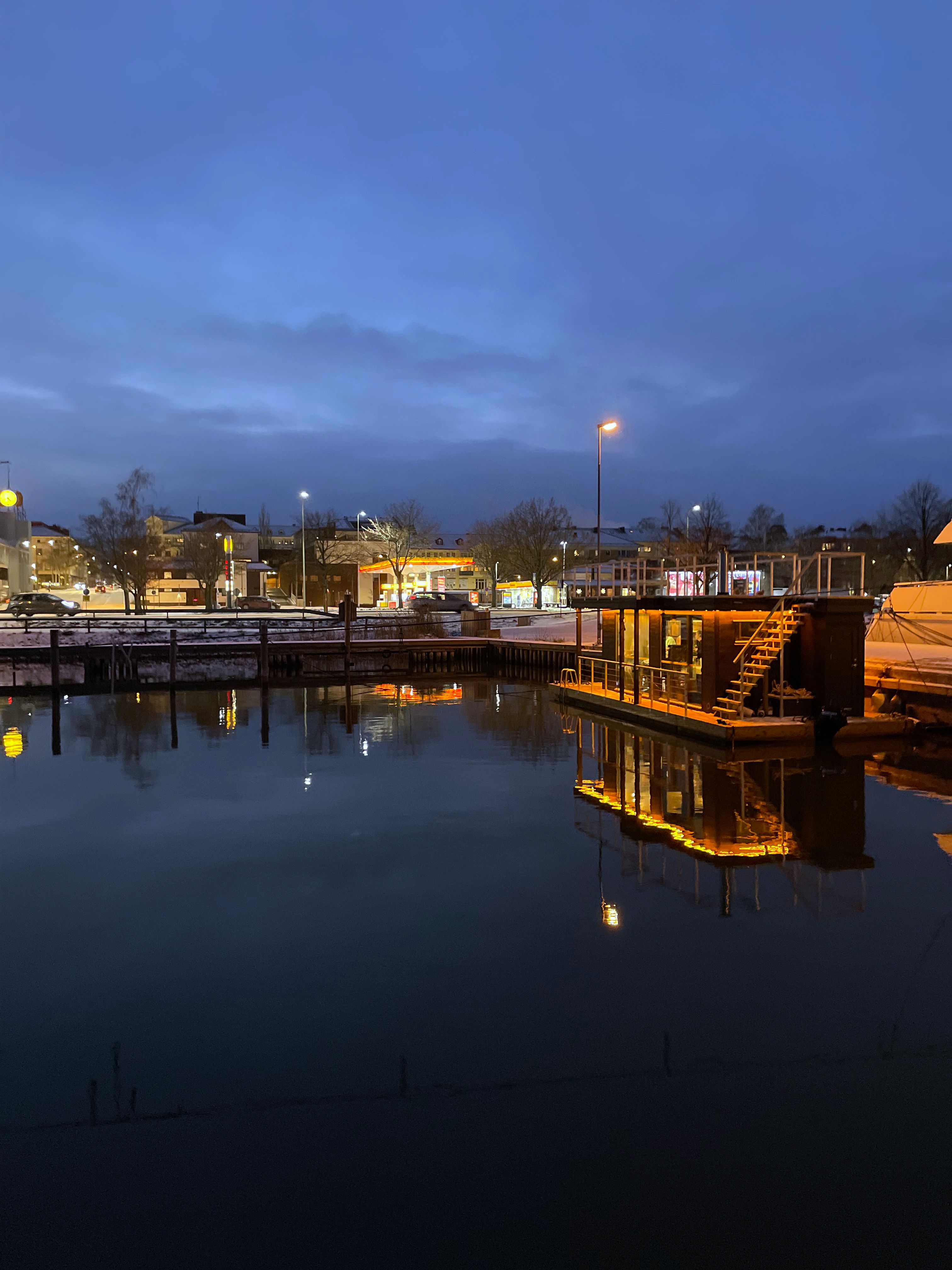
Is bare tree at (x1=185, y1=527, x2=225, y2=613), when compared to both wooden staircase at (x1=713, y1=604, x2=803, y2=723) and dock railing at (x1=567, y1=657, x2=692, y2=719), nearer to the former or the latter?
dock railing at (x1=567, y1=657, x2=692, y2=719)

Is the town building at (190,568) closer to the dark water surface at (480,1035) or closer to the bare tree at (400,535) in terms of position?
the bare tree at (400,535)

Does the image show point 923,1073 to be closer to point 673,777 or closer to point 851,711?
point 673,777

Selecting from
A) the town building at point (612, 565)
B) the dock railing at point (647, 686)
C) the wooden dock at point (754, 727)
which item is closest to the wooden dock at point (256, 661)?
the town building at point (612, 565)

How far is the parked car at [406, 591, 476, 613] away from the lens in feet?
190

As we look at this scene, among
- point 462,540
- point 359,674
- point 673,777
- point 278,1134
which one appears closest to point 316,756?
point 673,777

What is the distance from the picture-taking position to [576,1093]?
6531 mm

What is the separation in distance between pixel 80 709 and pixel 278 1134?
27918 mm

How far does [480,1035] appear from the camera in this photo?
24.3ft

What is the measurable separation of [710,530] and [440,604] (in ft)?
75.1

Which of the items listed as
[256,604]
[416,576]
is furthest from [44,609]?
[416,576]

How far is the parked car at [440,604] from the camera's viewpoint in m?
58.0

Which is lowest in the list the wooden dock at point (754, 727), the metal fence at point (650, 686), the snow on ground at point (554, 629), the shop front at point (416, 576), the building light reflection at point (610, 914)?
the building light reflection at point (610, 914)

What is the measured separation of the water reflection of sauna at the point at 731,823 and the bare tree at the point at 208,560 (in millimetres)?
56720

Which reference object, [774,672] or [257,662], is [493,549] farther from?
[774,672]
